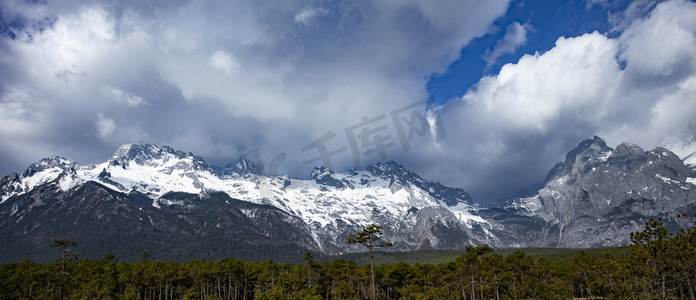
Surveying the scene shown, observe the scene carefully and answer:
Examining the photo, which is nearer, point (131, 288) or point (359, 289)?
point (131, 288)

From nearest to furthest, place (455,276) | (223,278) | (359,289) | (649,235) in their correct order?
(649,235)
(455,276)
(223,278)
(359,289)

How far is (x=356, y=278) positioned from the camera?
11725 centimetres

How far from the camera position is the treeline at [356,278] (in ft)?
190

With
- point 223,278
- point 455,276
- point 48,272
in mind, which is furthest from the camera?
point 223,278

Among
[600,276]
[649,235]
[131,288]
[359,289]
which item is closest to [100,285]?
[131,288]

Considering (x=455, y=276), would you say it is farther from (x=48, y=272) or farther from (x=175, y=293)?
(x=48, y=272)

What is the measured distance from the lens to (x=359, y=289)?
425 feet

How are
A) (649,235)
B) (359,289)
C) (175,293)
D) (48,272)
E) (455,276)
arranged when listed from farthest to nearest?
(359,289), (175,293), (455,276), (48,272), (649,235)

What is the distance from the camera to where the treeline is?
57.8m

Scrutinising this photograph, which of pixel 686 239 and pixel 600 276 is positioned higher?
pixel 686 239

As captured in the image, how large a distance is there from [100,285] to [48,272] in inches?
474

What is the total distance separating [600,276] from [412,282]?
46.9m

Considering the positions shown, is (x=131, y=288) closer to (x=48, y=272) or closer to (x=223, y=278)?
(x=48, y=272)

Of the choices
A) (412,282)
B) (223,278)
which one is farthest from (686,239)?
(223,278)
